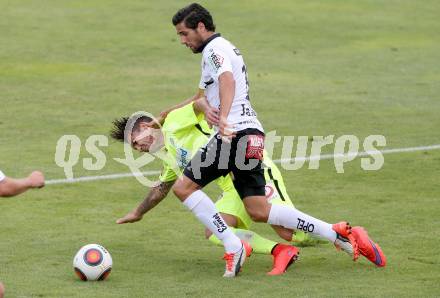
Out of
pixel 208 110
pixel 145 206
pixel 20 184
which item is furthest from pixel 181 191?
pixel 20 184

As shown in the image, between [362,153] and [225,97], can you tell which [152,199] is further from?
[362,153]

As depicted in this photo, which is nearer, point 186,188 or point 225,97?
point 225,97

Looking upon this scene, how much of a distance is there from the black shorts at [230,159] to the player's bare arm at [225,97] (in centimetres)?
18

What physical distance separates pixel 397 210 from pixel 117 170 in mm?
4155

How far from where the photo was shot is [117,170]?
1563 cm

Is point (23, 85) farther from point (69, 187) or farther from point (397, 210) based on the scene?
point (397, 210)

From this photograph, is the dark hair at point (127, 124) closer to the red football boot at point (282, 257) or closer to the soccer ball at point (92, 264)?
the soccer ball at point (92, 264)

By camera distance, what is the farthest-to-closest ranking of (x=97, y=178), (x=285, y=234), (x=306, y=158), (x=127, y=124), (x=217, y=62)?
(x=306, y=158) → (x=97, y=178) → (x=127, y=124) → (x=285, y=234) → (x=217, y=62)

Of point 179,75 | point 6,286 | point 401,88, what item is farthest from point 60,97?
point 6,286

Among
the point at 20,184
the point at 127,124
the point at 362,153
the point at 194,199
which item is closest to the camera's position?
the point at 20,184

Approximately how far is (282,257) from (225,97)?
164 cm

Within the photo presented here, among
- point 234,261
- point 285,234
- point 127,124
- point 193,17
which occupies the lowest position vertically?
point 234,261

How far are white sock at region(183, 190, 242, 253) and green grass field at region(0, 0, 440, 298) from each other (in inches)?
13.3

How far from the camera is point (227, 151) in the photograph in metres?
10.5
